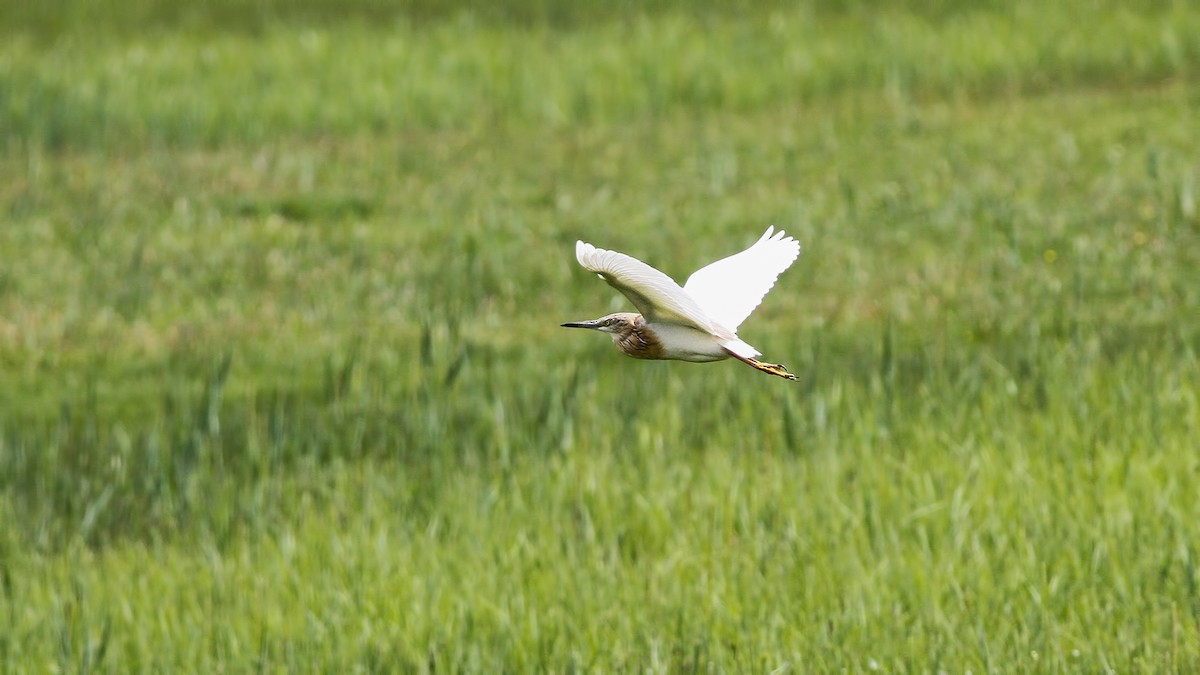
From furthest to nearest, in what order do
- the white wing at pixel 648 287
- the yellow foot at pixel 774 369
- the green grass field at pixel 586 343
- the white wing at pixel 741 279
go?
1. the green grass field at pixel 586 343
2. the white wing at pixel 741 279
3. the yellow foot at pixel 774 369
4. the white wing at pixel 648 287

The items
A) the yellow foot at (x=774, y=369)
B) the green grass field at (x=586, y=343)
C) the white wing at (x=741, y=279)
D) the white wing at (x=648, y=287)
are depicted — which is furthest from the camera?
the green grass field at (x=586, y=343)

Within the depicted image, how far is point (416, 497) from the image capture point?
651 centimetres

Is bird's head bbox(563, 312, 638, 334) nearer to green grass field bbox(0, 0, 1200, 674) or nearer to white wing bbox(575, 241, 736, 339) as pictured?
white wing bbox(575, 241, 736, 339)

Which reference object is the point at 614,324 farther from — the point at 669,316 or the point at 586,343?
the point at 586,343

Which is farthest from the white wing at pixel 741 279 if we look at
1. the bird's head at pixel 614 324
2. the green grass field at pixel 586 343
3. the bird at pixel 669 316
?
the green grass field at pixel 586 343

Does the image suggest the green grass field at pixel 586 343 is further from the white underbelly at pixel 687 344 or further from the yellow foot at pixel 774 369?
the white underbelly at pixel 687 344

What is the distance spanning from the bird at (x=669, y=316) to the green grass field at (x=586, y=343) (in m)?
2.32

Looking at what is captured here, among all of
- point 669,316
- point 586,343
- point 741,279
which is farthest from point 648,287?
point 586,343

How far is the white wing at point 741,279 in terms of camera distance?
8.43 feet

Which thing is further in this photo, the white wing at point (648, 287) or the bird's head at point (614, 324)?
the bird's head at point (614, 324)

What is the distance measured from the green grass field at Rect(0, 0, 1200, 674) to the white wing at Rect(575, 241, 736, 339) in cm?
251

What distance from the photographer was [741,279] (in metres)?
2.70

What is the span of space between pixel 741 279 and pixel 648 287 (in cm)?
42

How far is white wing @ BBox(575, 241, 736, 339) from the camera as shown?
2266 millimetres
